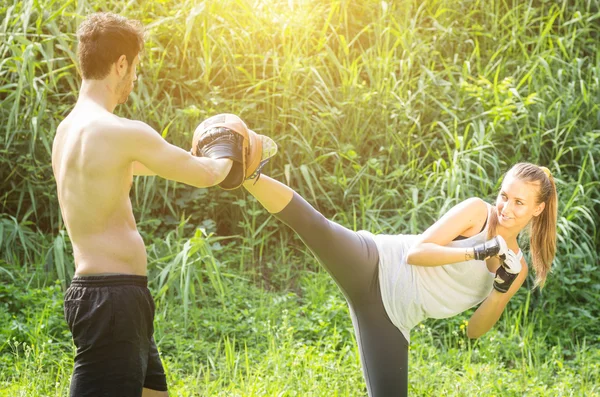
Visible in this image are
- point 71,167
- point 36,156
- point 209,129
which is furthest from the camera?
point 36,156

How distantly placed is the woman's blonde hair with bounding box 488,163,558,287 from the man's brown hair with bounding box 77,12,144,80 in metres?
1.72

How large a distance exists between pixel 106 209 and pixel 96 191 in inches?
2.5

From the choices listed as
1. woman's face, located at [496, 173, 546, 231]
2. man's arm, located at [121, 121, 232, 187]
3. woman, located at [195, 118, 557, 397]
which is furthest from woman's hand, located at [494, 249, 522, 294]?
man's arm, located at [121, 121, 232, 187]

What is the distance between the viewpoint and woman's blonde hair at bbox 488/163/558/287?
3229mm

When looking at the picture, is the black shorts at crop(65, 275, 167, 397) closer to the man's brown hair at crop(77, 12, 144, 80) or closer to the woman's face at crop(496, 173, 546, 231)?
the man's brown hair at crop(77, 12, 144, 80)

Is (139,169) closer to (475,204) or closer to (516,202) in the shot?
(475,204)

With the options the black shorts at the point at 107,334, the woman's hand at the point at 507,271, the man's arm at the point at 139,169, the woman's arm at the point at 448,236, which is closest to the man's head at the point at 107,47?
the man's arm at the point at 139,169

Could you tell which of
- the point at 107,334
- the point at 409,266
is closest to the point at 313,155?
the point at 409,266

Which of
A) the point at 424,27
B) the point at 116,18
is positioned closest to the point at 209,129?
the point at 116,18

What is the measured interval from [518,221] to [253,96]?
9.03 feet

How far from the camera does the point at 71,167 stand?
228cm

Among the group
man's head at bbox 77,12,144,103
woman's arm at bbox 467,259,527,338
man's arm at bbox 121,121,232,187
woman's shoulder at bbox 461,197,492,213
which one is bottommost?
woman's arm at bbox 467,259,527,338

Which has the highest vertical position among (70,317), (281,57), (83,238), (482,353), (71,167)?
(281,57)

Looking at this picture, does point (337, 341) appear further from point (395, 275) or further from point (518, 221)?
point (518, 221)
